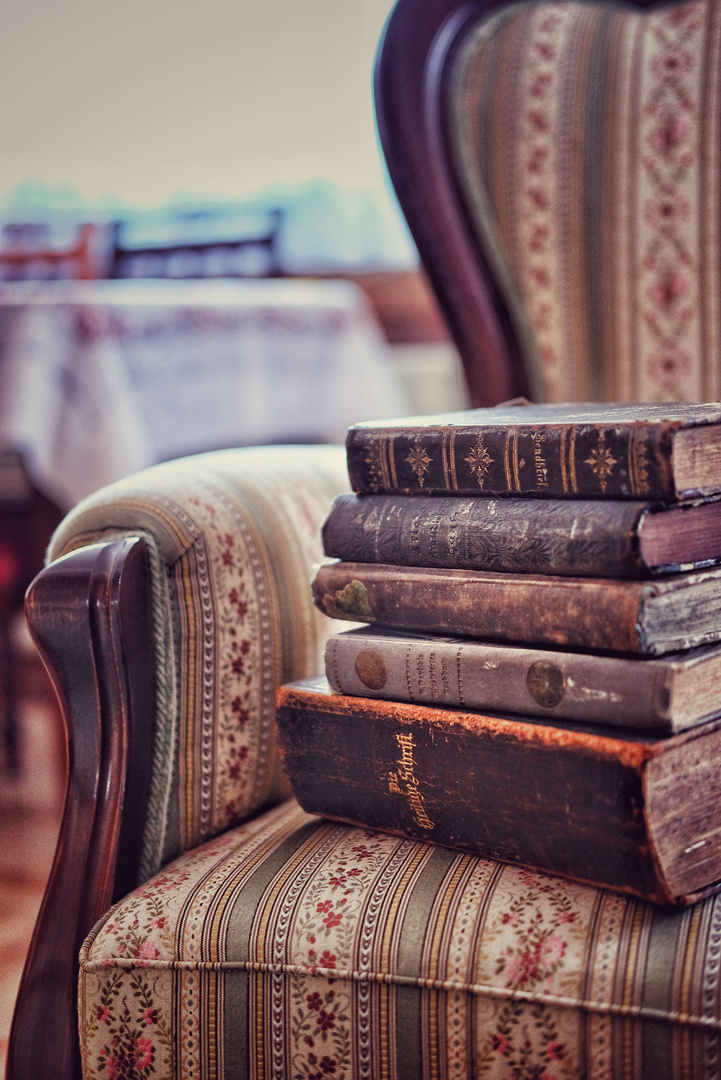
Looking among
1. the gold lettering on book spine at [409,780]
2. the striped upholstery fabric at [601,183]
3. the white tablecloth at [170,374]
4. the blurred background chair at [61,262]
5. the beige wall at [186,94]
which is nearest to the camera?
the gold lettering on book spine at [409,780]

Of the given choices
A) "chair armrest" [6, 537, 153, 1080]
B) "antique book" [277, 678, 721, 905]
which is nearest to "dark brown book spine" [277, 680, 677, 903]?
"antique book" [277, 678, 721, 905]

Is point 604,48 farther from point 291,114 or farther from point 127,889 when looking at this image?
point 291,114

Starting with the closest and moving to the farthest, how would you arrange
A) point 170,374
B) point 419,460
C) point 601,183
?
point 419,460 → point 601,183 → point 170,374

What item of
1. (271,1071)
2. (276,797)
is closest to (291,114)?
(276,797)

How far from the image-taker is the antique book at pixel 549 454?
52 cm

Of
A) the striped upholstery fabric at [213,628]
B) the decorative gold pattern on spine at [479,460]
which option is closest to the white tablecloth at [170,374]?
the striped upholstery fabric at [213,628]

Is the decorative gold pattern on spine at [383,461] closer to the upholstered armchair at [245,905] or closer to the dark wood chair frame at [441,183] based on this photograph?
the upholstered armchair at [245,905]

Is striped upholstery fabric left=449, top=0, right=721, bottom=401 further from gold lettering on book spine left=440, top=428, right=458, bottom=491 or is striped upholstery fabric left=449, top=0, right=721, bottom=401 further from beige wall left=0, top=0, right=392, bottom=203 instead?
beige wall left=0, top=0, right=392, bottom=203

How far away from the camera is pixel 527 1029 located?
532 millimetres

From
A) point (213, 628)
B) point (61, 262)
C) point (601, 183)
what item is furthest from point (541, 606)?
point (61, 262)

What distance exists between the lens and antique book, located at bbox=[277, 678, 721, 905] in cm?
52

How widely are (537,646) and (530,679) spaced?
0.02 m

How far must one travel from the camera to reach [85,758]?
2.18ft

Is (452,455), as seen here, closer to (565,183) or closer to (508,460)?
(508,460)
